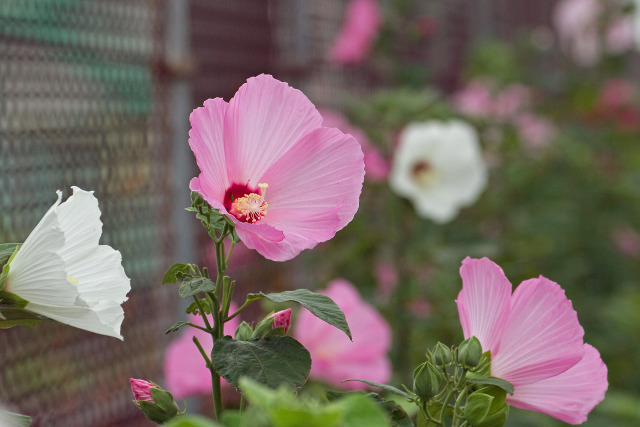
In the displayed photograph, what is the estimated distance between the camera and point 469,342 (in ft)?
1.17

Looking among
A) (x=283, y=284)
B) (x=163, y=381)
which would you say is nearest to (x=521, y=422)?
(x=163, y=381)

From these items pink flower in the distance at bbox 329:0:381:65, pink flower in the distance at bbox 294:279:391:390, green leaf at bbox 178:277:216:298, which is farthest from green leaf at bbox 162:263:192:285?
pink flower in the distance at bbox 329:0:381:65

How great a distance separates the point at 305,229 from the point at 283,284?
1.70 meters

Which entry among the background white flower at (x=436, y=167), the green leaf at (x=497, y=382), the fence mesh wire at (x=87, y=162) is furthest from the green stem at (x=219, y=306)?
the background white flower at (x=436, y=167)

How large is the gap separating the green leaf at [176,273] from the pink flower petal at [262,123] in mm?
42

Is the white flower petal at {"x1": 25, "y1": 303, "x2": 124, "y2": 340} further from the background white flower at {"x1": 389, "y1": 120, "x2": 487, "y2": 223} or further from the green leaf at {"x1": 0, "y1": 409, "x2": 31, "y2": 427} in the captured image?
the background white flower at {"x1": 389, "y1": 120, "x2": 487, "y2": 223}

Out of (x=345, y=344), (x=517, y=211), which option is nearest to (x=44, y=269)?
(x=345, y=344)

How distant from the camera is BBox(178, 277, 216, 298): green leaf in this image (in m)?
0.34

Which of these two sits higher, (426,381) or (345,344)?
(426,381)

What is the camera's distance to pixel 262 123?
36 cm

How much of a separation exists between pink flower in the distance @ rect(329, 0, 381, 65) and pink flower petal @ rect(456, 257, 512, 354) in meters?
1.68

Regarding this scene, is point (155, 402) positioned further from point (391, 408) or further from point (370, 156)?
point (370, 156)

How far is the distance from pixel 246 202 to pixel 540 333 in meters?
0.13

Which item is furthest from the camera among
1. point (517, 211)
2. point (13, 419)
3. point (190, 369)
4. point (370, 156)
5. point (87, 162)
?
point (517, 211)
